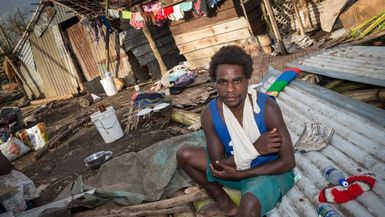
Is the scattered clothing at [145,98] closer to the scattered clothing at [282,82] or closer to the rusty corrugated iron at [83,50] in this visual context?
the scattered clothing at [282,82]

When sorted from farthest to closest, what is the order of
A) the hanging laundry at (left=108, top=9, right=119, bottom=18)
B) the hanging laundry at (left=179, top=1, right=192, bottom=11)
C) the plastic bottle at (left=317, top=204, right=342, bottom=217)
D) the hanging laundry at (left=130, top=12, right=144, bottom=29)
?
the hanging laundry at (left=108, top=9, right=119, bottom=18)
the hanging laundry at (left=130, top=12, right=144, bottom=29)
the hanging laundry at (left=179, top=1, right=192, bottom=11)
the plastic bottle at (left=317, top=204, right=342, bottom=217)

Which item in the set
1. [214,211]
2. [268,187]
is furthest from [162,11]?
[268,187]

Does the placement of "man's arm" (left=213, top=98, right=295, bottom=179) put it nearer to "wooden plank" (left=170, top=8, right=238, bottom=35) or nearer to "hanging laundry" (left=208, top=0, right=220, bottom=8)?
"hanging laundry" (left=208, top=0, right=220, bottom=8)

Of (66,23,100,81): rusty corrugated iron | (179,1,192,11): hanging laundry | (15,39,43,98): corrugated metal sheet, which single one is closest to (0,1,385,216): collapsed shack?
(66,23,100,81): rusty corrugated iron

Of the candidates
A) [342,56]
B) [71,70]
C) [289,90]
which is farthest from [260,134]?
[71,70]

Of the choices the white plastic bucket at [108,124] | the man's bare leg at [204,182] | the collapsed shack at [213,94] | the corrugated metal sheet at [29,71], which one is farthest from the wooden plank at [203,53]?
the corrugated metal sheet at [29,71]

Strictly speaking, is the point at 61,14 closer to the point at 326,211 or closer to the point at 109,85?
the point at 109,85

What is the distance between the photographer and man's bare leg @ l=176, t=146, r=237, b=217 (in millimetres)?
2654

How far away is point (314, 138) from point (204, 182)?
1144 mm

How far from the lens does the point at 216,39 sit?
32.4 ft

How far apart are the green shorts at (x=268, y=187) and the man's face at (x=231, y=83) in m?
0.59

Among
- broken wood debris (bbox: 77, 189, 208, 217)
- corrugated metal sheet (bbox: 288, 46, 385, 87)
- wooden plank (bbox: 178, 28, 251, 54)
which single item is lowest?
broken wood debris (bbox: 77, 189, 208, 217)

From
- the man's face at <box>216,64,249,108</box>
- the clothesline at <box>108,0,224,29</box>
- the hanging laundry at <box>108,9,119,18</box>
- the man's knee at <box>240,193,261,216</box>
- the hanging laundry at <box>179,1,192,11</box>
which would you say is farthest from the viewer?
the hanging laundry at <box>108,9,119,18</box>

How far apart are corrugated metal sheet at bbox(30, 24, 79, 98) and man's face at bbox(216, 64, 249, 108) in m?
13.5
